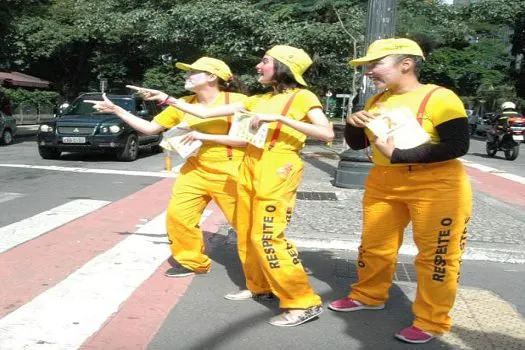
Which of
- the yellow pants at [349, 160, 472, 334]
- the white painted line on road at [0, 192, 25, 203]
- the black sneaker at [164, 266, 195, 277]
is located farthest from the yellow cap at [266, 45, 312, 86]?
the white painted line on road at [0, 192, 25, 203]

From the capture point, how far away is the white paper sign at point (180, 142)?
432cm

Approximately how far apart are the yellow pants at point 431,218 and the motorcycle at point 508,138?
15498 millimetres

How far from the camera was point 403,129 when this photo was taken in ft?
10.8

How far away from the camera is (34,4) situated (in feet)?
61.3

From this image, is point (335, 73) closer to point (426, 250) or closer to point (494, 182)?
point (494, 182)

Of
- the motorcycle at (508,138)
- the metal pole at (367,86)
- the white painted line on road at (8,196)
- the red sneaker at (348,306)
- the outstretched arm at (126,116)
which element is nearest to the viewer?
the red sneaker at (348,306)

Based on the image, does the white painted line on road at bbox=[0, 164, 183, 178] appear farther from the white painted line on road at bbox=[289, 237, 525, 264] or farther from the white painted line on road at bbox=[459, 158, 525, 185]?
the white painted line on road at bbox=[459, 158, 525, 185]

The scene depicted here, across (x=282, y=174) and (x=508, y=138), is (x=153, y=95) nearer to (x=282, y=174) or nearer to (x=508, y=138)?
(x=282, y=174)

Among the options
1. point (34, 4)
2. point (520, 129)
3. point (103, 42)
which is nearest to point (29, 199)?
point (34, 4)

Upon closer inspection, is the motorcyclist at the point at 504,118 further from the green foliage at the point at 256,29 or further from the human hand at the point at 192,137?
the human hand at the point at 192,137

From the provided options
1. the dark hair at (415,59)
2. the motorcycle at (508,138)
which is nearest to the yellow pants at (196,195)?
the dark hair at (415,59)

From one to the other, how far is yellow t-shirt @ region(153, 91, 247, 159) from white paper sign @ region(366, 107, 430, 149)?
1.33m

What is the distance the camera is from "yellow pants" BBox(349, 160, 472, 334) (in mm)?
3371

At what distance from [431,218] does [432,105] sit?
656mm
